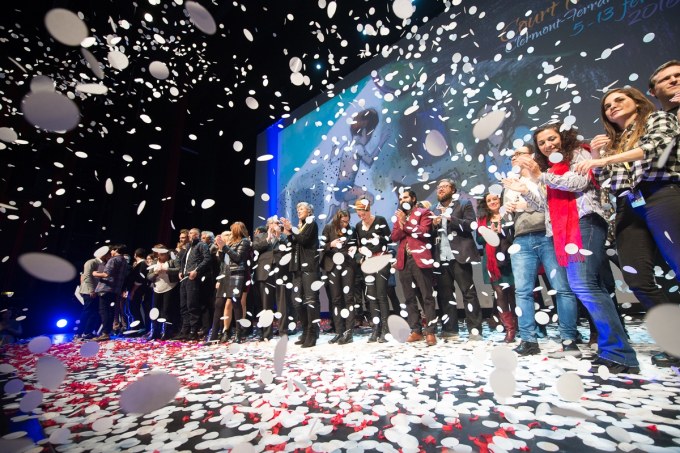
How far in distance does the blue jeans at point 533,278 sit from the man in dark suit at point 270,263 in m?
2.38

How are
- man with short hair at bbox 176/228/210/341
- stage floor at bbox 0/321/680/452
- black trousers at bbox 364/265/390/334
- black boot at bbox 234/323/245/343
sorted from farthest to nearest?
1. man with short hair at bbox 176/228/210/341
2. black boot at bbox 234/323/245/343
3. black trousers at bbox 364/265/390/334
4. stage floor at bbox 0/321/680/452

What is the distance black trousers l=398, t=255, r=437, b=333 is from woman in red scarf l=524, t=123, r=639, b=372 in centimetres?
127

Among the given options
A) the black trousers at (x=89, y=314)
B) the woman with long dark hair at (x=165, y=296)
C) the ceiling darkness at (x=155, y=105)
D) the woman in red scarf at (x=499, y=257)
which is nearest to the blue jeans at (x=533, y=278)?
the woman in red scarf at (x=499, y=257)

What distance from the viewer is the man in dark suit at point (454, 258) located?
3211mm

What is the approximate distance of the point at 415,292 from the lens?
3.20 meters

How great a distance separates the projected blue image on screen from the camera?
3459 millimetres

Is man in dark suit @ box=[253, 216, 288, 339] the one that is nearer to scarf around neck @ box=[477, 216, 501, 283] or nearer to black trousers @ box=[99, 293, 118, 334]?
scarf around neck @ box=[477, 216, 501, 283]

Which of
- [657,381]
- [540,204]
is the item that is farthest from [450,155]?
[657,381]

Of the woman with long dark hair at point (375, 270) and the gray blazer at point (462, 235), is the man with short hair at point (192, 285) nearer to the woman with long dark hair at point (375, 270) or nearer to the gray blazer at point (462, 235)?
the woman with long dark hair at point (375, 270)

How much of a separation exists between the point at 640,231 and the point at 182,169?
29.4 feet

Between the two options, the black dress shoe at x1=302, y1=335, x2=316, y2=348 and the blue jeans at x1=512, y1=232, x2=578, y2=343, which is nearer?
the blue jeans at x1=512, y1=232, x2=578, y2=343

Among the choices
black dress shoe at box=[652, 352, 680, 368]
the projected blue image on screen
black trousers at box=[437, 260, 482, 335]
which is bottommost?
black dress shoe at box=[652, 352, 680, 368]

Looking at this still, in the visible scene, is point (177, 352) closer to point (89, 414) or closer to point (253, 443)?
point (89, 414)

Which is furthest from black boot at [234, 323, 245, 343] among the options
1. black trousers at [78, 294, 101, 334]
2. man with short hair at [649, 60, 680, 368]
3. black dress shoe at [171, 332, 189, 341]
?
man with short hair at [649, 60, 680, 368]
